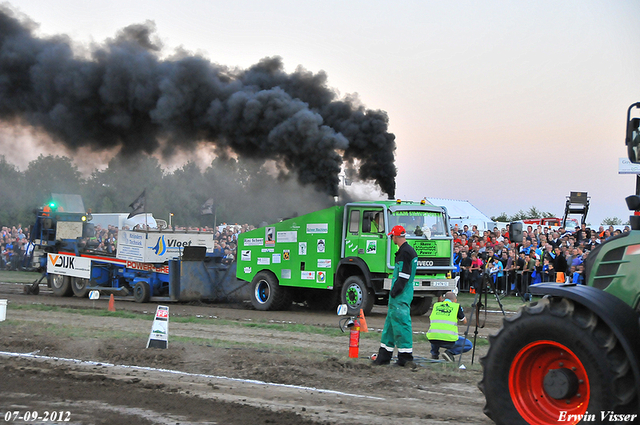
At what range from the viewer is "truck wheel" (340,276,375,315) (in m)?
15.1

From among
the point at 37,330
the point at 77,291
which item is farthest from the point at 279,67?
the point at 37,330

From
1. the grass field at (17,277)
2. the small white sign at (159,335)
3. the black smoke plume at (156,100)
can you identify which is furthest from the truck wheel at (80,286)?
the small white sign at (159,335)

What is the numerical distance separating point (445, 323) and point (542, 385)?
4199 mm

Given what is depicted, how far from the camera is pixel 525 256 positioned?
19.5m

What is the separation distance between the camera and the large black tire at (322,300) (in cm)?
1709

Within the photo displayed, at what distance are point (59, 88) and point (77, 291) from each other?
7168 millimetres

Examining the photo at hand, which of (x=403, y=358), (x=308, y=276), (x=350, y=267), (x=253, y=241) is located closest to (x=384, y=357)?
(x=403, y=358)

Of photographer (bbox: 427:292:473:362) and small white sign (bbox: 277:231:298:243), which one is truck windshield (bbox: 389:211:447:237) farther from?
photographer (bbox: 427:292:473:362)

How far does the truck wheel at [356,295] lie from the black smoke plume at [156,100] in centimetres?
565

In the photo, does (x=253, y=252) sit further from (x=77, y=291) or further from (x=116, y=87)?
(x=116, y=87)

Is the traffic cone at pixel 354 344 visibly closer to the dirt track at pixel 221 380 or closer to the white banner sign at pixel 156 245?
the dirt track at pixel 221 380

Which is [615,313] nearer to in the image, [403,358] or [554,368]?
[554,368]

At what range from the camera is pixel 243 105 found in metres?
21.2

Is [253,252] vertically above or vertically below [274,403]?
above
